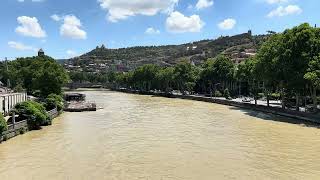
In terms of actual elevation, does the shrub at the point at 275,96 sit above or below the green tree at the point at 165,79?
below

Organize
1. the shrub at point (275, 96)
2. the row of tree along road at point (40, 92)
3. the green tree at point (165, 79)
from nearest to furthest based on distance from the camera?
the row of tree along road at point (40, 92), the shrub at point (275, 96), the green tree at point (165, 79)

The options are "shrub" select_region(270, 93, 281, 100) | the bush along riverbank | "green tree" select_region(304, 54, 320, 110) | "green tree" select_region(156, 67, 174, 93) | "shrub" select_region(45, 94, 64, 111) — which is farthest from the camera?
"green tree" select_region(156, 67, 174, 93)

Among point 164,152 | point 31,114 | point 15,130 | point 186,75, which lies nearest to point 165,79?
point 186,75

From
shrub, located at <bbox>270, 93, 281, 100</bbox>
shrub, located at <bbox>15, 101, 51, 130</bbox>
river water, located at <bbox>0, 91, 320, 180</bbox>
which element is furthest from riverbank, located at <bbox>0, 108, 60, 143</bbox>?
shrub, located at <bbox>270, 93, 281, 100</bbox>

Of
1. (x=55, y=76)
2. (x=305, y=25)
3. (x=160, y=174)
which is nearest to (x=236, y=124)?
(x=305, y=25)

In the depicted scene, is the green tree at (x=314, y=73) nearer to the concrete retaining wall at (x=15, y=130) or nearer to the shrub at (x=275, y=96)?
the concrete retaining wall at (x=15, y=130)

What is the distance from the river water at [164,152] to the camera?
3112 centimetres

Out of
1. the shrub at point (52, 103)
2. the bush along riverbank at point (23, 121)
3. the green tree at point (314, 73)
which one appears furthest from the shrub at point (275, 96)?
the bush along riverbank at point (23, 121)

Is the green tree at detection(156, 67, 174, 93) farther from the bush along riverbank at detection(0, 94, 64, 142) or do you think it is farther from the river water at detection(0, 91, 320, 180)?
the bush along riverbank at detection(0, 94, 64, 142)

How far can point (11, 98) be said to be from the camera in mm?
68312

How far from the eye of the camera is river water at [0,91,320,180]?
31.1 m

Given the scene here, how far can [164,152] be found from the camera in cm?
3903

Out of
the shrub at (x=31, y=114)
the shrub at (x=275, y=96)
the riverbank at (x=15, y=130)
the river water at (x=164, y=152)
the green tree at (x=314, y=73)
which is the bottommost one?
the river water at (x=164, y=152)

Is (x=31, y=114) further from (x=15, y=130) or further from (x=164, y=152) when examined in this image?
(x=164, y=152)
